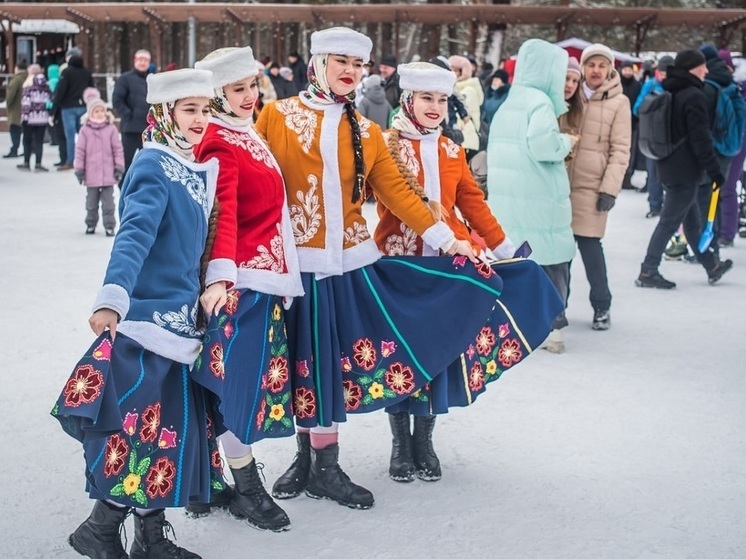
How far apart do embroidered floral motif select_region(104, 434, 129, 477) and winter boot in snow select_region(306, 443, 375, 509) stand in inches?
36.5

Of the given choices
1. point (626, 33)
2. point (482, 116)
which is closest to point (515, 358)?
point (482, 116)

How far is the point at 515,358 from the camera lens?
3727 mm

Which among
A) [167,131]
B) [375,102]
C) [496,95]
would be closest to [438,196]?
[167,131]

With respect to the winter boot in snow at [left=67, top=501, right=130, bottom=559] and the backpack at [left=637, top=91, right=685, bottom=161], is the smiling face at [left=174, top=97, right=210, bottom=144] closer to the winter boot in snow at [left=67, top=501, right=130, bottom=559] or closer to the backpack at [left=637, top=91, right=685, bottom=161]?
the winter boot in snow at [left=67, top=501, right=130, bottom=559]

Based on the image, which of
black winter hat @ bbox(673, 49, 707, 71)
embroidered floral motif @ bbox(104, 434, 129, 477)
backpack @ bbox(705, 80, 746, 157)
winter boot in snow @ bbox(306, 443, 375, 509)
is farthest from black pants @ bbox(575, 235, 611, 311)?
embroidered floral motif @ bbox(104, 434, 129, 477)

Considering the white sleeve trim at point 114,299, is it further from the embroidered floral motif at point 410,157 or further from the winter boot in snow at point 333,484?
the embroidered floral motif at point 410,157

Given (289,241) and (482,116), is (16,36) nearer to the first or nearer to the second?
(482,116)

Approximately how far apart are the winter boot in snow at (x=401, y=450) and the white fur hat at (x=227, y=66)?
4.44ft

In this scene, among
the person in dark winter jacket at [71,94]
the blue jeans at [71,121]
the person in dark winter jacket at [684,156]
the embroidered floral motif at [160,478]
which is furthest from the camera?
the blue jeans at [71,121]

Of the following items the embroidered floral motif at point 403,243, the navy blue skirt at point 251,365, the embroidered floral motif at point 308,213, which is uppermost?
the embroidered floral motif at point 308,213

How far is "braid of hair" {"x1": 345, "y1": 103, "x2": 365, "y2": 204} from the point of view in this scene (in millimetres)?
3475

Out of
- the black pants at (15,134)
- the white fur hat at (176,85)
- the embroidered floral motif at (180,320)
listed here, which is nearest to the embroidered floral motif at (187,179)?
the white fur hat at (176,85)

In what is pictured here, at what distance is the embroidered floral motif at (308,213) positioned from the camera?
3.44 meters

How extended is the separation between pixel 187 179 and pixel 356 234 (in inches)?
27.7
